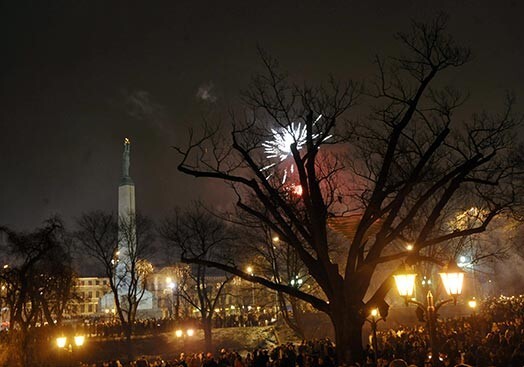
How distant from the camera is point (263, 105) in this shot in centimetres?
1411

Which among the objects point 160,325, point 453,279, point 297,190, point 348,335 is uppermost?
point 297,190

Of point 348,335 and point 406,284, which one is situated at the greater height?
point 406,284

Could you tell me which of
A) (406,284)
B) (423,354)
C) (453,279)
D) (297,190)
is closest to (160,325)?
(297,190)

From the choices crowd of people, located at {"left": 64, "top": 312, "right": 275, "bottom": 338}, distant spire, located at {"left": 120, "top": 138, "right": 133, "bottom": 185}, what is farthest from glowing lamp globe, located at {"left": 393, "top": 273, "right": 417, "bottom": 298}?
distant spire, located at {"left": 120, "top": 138, "right": 133, "bottom": 185}

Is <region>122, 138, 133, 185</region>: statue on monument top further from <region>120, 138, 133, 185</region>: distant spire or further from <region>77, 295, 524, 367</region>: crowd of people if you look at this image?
<region>77, 295, 524, 367</region>: crowd of people

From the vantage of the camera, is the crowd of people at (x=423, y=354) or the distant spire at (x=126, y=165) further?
the distant spire at (x=126, y=165)

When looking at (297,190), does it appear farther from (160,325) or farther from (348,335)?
(160,325)

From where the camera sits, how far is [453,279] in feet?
33.7

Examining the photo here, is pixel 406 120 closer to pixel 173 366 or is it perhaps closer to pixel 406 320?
pixel 173 366

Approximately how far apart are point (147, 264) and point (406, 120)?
4694 centimetres

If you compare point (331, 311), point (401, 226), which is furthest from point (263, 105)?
point (331, 311)

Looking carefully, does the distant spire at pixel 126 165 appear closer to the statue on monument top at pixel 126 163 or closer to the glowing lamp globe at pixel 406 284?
the statue on monument top at pixel 126 163

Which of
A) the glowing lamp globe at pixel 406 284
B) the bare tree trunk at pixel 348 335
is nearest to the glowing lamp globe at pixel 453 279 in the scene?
the glowing lamp globe at pixel 406 284

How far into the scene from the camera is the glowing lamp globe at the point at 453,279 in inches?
403
